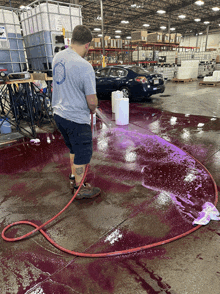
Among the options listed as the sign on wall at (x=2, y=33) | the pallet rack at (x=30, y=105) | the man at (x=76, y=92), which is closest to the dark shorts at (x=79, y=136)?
the man at (x=76, y=92)

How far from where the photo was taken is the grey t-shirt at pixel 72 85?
85.0 inches

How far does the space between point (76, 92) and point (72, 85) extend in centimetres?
9

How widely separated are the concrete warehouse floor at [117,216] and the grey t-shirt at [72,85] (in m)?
1.20

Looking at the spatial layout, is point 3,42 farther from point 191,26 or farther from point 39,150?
point 191,26

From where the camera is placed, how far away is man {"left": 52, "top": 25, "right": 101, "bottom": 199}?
2170 mm

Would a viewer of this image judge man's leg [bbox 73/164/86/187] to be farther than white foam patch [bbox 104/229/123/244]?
Yes

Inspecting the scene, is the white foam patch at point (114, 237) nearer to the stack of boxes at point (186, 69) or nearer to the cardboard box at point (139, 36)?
the stack of boxes at point (186, 69)

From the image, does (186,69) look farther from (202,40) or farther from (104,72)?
(202,40)

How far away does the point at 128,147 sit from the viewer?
14.6 ft

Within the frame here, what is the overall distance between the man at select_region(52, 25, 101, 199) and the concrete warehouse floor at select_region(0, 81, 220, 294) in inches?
30.7

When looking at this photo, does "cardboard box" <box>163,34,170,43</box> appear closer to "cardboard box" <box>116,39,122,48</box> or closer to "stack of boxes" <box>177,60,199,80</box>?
"stack of boxes" <box>177,60,199,80</box>

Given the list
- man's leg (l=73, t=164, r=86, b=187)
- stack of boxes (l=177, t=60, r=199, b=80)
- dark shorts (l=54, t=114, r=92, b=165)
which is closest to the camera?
dark shorts (l=54, t=114, r=92, b=165)

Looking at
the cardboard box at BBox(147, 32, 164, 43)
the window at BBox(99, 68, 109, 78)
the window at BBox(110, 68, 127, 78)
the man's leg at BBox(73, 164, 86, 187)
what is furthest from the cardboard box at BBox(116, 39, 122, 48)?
the man's leg at BBox(73, 164, 86, 187)

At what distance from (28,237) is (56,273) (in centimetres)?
60
